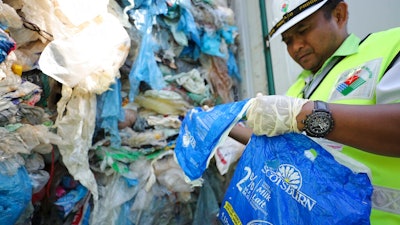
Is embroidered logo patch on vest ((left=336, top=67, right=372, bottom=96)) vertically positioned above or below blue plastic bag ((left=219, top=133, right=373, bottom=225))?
above

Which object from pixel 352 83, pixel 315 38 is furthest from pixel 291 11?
pixel 352 83

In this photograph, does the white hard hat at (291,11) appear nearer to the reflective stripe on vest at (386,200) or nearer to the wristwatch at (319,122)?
the wristwatch at (319,122)

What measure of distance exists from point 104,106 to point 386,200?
1.00 metres

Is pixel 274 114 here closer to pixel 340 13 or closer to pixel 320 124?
pixel 320 124

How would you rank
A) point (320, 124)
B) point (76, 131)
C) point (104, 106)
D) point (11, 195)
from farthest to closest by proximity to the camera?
point (104, 106)
point (76, 131)
point (11, 195)
point (320, 124)

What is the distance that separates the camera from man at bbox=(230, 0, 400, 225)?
52cm

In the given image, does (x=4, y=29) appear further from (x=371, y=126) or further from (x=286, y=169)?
(x=371, y=126)

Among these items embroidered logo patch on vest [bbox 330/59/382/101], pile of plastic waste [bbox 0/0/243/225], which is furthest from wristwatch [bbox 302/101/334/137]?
pile of plastic waste [bbox 0/0/243/225]

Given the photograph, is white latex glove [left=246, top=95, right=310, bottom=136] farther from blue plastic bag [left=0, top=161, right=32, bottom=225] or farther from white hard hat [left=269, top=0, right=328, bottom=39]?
blue plastic bag [left=0, top=161, right=32, bottom=225]

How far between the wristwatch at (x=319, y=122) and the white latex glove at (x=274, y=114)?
3 centimetres

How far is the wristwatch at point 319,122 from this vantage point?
0.55 meters

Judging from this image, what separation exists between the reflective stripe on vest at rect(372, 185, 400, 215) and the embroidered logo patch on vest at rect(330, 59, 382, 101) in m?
0.21

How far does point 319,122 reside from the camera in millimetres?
549

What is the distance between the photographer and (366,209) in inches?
19.1
